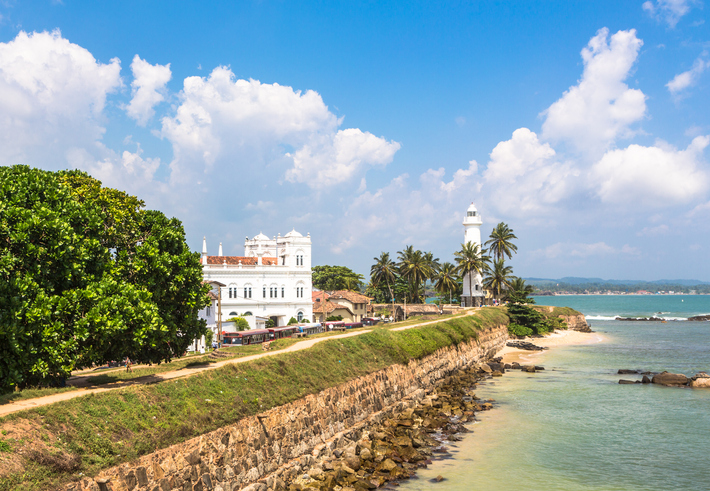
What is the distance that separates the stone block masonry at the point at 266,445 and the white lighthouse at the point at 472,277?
173ft

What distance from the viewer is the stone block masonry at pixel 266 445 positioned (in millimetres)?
14509

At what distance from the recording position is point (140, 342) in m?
19.2

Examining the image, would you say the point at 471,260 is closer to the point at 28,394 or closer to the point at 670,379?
the point at 670,379

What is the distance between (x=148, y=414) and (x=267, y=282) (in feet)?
168

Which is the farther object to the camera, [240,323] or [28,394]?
[240,323]

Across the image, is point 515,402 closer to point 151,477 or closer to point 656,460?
point 656,460

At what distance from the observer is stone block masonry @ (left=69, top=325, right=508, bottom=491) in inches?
571

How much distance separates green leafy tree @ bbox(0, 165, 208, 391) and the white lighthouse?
2608 inches

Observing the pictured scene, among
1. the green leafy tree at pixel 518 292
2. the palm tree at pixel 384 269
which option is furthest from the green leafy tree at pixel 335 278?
the green leafy tree at pixel 518 292

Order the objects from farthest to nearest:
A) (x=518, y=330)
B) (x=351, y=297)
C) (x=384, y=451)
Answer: (x=351, y=297)
(x=518, y=330)
(x=384, y=451)

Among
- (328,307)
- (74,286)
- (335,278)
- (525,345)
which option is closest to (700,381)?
(525,345)

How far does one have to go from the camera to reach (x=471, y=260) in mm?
79625

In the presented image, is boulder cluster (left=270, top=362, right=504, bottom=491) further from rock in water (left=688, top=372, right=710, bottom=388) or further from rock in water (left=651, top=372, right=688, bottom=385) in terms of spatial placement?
→ rock in water (left=688, top=372, right=710, bottom=388)

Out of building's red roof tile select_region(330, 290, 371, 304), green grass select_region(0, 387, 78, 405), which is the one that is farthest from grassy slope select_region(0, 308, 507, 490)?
building's red roof tile select_region(330, 290, 371, 304)
